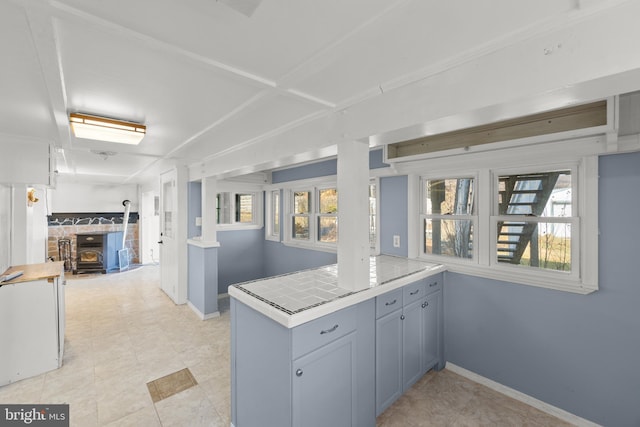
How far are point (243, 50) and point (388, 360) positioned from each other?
222 centimetres

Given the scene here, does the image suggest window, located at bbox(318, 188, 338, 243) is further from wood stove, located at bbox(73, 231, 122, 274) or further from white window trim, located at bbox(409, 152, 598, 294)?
wood stove, located at bbox(73, 231, 122, 274)

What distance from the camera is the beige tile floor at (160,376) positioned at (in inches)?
80.7

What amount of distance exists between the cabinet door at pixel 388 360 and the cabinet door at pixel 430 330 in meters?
0.40

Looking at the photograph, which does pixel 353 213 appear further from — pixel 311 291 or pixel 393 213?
pixel 393 213

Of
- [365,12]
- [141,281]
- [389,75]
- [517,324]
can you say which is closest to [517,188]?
[517,324]

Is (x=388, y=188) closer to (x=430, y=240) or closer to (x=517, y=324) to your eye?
(x=430, y=240)

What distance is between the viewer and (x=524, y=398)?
2.22 m

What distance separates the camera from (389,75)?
1.44 m

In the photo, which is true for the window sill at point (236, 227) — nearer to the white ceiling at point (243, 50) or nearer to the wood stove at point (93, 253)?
the white ceiling at point (243, 50)

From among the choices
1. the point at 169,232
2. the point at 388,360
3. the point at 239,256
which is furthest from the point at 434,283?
the point at 169,232

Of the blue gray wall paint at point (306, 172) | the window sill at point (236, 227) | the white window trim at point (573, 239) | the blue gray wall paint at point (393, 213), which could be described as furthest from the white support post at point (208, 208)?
the white window trim at point (573, 239)

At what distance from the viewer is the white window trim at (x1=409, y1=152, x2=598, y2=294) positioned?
1.89m

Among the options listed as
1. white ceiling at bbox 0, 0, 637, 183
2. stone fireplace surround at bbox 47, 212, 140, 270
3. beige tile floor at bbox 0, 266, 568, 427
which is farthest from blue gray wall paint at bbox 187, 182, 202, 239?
stone fireplace surround at bbox 47, 212, 140, 270

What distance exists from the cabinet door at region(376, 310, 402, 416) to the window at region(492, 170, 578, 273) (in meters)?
1.21
